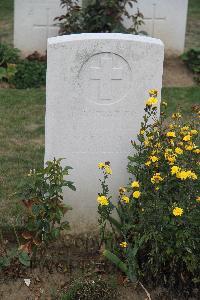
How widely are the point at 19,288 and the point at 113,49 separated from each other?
1.63 metres

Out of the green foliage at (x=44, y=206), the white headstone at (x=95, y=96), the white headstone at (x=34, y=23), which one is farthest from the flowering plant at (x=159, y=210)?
the white headstone at (x=34, y=23)

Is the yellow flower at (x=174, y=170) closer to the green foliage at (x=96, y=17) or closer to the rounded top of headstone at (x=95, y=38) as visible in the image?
the rounded top of headstone at (x=95, y=38)

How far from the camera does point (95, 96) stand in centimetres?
465

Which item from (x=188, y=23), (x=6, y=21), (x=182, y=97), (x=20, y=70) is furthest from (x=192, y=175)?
(x=188, y=23)

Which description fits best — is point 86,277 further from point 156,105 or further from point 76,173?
point 156,105

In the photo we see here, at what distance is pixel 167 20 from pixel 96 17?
3.75ft

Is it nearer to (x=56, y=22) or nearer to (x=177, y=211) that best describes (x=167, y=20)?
(x=56, y=22)

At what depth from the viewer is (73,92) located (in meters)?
4.60

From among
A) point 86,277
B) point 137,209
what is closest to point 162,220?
point 137,209

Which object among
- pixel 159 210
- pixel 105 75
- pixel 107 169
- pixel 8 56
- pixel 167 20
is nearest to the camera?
pixel 159 210

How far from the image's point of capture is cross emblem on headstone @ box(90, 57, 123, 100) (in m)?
4.60

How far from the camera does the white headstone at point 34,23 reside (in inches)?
351

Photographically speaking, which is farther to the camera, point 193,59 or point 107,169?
point 193,59

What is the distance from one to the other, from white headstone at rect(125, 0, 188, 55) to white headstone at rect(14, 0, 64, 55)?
3.19ft
